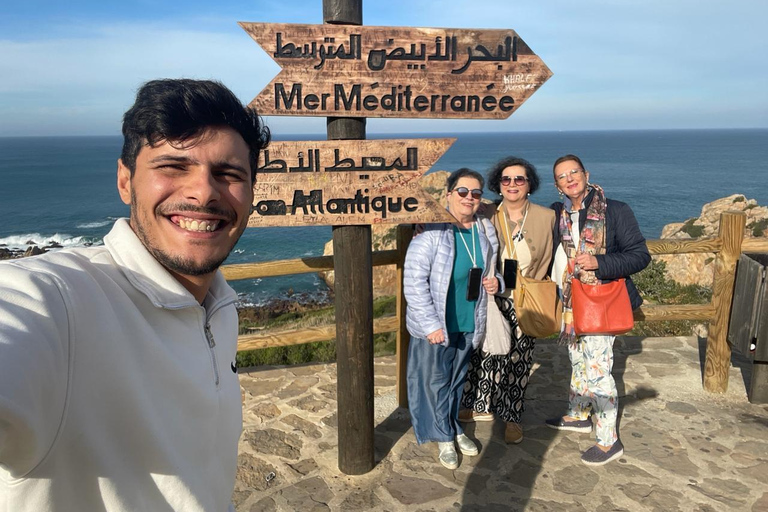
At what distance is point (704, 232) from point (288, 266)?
783 inches

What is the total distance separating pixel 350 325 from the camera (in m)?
3.50

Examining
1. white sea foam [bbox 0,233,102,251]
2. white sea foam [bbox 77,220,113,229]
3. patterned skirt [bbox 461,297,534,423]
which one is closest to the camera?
patterned skirt [bbox 461,297,534,423]

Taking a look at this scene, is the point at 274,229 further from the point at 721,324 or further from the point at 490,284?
the point at 490,284

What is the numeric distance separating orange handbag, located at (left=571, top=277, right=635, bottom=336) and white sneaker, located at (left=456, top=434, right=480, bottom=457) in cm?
115

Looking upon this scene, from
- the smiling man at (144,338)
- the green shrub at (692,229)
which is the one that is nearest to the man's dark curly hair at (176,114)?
the smiling man at (144,338)

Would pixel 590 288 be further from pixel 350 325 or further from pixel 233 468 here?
pixel 233 468

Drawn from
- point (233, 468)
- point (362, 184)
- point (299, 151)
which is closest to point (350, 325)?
point (362, 184)

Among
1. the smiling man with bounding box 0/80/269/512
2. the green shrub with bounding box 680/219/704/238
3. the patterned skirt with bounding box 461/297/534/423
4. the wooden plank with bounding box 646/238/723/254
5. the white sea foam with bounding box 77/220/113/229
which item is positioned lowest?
the white sea foam with bounding box 77/220/113/229

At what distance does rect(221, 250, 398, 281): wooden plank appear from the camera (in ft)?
14.0

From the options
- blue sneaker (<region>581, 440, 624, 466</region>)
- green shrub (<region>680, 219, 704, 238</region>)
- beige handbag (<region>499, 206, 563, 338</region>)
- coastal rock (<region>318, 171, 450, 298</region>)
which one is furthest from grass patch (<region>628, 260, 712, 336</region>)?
green shrub (<region>680, 219, 704, 238</region>)

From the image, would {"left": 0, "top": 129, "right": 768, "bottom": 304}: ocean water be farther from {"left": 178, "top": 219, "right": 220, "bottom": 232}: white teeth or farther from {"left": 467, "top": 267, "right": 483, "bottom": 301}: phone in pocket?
{"left": 178, "top": 219, "right": 220, "bottom": 232}: white teeth

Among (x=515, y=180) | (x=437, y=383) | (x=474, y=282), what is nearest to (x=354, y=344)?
(x=437, y=383)

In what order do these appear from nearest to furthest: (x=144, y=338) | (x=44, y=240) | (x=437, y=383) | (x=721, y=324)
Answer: (x=144, y=338), (x=437, y=383), (x=721, y=324), (x=44, y=240)

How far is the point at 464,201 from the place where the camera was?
367 cm
